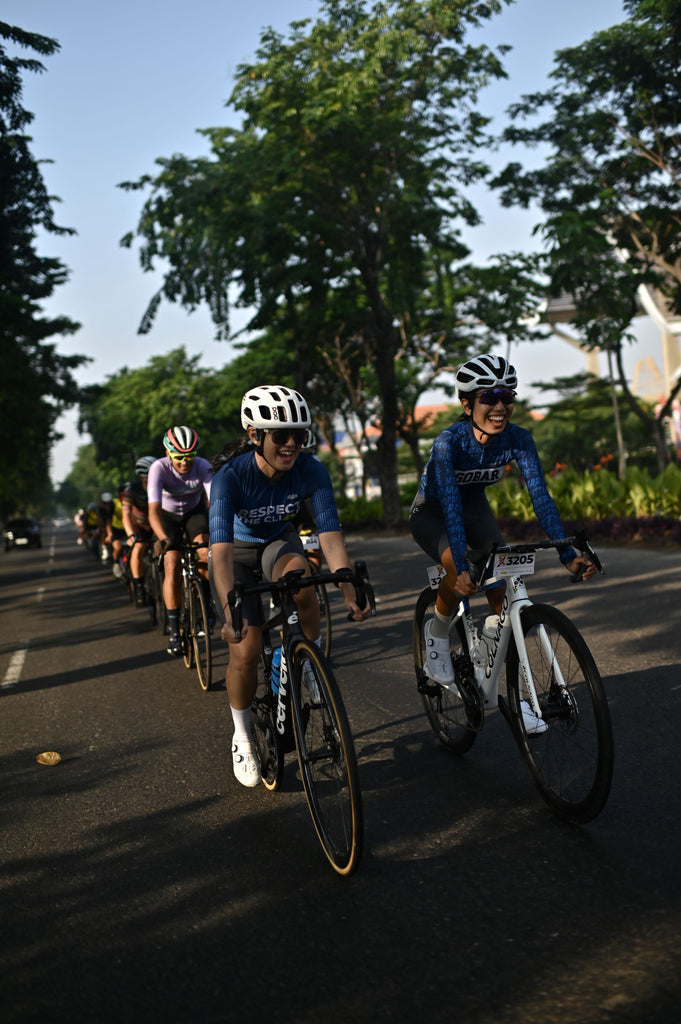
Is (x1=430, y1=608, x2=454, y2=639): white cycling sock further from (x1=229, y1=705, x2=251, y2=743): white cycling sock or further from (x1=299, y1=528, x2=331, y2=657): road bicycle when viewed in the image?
(x1=299, y1=528, x2=331, y2=657): road bicycle

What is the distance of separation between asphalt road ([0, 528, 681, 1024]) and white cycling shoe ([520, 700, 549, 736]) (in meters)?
0.36

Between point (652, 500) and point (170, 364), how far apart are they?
38.0 m

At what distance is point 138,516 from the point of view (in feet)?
37.9

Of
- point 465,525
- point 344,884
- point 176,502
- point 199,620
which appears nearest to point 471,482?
point 465,525

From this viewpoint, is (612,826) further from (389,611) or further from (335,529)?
(389,611)

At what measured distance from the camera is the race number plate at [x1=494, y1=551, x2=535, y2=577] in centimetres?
423

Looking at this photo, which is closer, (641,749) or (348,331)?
(641,749)

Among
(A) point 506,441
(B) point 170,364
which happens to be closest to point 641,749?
(A) point 506,441

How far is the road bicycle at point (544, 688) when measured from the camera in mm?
3725

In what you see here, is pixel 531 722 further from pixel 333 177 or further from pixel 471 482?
pixel 333 177

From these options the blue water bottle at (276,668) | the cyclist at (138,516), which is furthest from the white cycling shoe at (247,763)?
the cyclist at (138,516)

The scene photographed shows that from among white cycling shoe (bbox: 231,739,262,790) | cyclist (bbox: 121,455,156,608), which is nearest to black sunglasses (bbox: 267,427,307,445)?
white cycling shoe (bbox: 231,739,262,790)

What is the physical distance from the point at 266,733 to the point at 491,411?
1.82 metres

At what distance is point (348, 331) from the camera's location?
1201 inches
